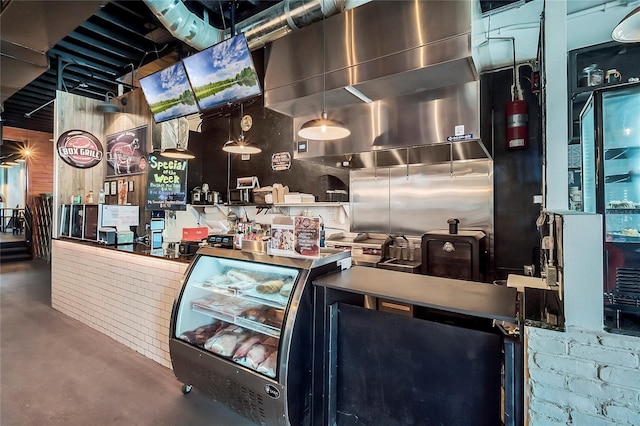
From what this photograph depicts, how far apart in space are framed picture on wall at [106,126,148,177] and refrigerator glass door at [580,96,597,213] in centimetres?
549

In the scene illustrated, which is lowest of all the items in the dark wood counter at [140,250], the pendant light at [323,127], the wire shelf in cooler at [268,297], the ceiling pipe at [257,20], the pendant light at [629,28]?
the wire shelf in cooler at [268,297]

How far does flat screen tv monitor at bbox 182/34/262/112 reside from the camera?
3.10 metres

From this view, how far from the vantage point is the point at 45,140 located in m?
10.7

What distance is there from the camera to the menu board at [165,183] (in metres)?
4.57

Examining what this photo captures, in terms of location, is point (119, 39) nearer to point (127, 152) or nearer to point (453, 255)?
point (127, 152)

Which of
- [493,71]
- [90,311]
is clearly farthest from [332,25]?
[90,311]

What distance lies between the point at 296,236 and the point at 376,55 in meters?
1.55

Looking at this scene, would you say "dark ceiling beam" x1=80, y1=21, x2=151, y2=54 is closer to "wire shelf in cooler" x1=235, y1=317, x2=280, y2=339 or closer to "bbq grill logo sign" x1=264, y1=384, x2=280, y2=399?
"wire shelf in cooler" x1=235, y1=317, x2=280, y2=339

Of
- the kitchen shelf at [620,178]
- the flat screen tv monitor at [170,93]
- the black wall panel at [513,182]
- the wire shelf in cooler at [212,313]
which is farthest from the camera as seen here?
the flat screen tv monitor at [170,93]

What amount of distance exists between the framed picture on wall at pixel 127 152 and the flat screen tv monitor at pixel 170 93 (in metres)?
0.95

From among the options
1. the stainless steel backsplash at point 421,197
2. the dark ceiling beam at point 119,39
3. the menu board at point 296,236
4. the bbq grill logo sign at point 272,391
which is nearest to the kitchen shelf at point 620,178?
the stainless steel backsplash at point 421,197

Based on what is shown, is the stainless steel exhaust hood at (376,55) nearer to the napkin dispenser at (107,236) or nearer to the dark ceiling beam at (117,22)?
the dark ceiling beam at (117,22)

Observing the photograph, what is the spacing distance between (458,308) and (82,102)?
20.9 feet

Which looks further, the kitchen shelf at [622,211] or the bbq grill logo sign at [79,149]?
the bbq grill logo sign at [79,149]
